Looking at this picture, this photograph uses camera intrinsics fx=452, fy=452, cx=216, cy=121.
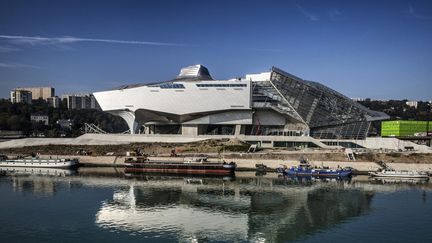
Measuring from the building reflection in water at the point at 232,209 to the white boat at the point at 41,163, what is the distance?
19.1 meters

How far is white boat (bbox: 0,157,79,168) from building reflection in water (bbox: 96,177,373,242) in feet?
62.7

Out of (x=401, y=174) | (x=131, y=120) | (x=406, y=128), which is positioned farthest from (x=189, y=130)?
(x=406, y=128)

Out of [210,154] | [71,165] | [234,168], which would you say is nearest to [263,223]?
[234,168]

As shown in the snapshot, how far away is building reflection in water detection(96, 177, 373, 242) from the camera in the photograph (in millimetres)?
31103

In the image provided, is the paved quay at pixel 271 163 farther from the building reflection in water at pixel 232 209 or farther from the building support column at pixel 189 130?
the building support column at pixel 189 130

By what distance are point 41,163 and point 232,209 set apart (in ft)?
129

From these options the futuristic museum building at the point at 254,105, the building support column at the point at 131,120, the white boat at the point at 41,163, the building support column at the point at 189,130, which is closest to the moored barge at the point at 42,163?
the white boat at the point at 41,163

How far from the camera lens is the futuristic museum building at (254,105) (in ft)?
265

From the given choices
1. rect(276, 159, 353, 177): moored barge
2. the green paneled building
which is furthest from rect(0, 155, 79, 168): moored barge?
the green paneled building

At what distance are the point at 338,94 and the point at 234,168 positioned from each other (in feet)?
107

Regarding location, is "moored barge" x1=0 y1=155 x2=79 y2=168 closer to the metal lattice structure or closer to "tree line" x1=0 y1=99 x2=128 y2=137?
the metal lattice structure

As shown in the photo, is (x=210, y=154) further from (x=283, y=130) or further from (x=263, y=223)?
(x=263, y=223)

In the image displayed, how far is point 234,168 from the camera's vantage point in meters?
61.2

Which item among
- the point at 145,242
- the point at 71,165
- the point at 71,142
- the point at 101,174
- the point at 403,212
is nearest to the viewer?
the point at 145,242
